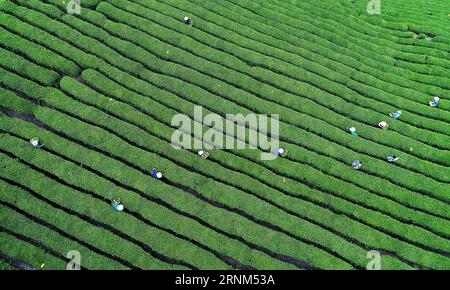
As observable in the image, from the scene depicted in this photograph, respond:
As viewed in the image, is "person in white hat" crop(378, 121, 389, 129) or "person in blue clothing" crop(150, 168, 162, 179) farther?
"person in white hat" crop(378, 121, 389, 129)

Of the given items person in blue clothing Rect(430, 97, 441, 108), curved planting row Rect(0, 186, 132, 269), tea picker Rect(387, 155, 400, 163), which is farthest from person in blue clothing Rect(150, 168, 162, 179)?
person in blue clothing Rect(430, 97, 441, 108)

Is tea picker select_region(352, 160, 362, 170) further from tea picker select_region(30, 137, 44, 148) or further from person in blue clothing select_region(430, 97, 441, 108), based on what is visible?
tea picker select_region(30, 137, 44, 148)

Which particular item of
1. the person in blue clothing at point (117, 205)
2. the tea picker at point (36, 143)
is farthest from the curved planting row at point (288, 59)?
the person in blue clothing at point (117, 205)

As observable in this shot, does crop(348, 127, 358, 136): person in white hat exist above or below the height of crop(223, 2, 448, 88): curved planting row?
below

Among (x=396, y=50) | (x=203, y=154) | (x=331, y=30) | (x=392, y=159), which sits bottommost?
(x=203, y=154)

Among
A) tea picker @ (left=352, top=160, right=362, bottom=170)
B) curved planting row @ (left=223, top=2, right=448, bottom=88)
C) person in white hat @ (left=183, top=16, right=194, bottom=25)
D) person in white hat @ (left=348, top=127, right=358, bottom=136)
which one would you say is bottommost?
tea picker @ (left=352, top=160, right=362, bottom=170)

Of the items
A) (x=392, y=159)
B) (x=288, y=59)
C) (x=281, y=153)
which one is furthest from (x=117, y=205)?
(x=392, y=159)

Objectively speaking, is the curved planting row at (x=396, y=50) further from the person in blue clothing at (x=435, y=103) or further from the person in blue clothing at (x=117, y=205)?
the person in blue clothing at (x=117, y=205)

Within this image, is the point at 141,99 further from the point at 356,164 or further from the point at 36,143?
the point at 356,164

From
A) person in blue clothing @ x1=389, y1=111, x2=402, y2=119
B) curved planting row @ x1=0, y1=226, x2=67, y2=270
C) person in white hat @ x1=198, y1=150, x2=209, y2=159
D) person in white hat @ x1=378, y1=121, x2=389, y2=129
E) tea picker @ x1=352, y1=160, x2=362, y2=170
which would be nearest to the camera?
curved planting row @ x1=0, y1=226, x2=67, y2=270
